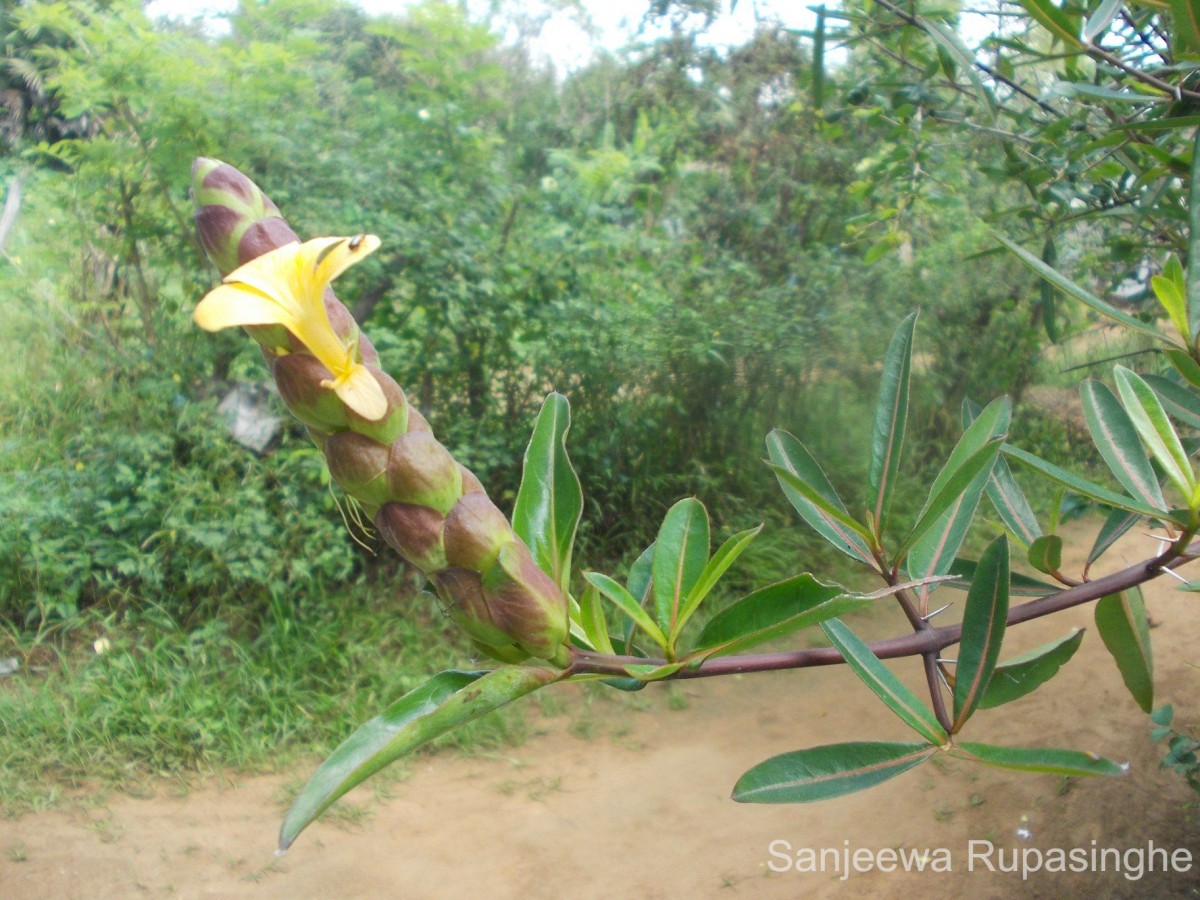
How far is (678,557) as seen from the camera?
576 mm

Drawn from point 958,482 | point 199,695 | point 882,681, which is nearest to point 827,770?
Answer: point 882,681

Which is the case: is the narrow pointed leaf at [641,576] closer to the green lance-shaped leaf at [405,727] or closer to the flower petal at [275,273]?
the green lance-shaped leaf at [405,727]

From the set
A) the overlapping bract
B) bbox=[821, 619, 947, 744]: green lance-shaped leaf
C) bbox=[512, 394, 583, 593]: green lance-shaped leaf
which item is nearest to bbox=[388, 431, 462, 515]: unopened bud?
the overlapping bract

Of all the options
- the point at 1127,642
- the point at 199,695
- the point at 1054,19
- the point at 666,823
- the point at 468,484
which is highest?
the point at 1054,19

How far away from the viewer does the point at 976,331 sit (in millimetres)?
4449

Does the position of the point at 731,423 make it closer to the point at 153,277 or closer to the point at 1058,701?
the point at 1058,701

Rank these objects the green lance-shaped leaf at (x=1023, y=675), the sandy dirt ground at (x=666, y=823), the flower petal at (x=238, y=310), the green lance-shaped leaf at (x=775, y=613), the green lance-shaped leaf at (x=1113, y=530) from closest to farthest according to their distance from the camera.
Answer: the flower petal at (x=238, y=310) → the green lance-shaped leaf at (x=775, y=613) → the green lance-shaped leaf at (x=1023, y=675) → the green lance-shaped leaf at (x=1113, y=530) → the sandy dirt ground at (x=666, y=823)

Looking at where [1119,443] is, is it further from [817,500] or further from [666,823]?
[666,823]

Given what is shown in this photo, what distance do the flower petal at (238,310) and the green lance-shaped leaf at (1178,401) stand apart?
71 cm

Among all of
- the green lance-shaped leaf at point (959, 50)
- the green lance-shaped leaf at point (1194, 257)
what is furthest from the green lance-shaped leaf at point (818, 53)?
the green lance-shaped leaf at point (1194, 257)

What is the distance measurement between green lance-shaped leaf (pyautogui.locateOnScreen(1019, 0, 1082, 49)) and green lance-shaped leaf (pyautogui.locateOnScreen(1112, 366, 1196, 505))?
0.96 ft

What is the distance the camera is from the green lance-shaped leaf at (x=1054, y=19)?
0.70m

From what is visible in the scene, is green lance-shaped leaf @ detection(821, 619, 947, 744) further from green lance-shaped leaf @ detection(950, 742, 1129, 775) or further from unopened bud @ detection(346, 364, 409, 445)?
unopened bud @ detection(346, 364, 409, 445)

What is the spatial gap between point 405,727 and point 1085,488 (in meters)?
0.43
